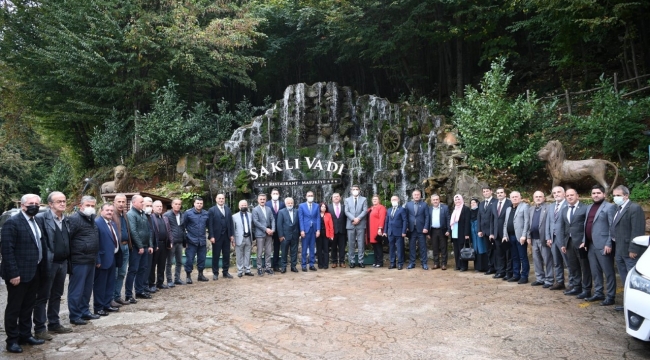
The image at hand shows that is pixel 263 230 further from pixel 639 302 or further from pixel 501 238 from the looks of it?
pixel 639 302

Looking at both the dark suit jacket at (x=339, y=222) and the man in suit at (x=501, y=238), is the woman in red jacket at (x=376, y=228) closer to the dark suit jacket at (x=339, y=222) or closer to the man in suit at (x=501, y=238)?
the dark suit jacket at (x=339, y=222)

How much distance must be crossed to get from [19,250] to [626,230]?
22.8ft

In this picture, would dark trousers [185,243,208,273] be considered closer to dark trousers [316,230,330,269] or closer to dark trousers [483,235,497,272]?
dark trousers [316,230,330,269]

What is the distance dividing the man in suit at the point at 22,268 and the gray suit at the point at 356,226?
617 cm

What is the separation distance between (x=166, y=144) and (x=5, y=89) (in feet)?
29.3

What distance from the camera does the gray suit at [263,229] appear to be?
349 inches

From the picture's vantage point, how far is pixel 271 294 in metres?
6.82

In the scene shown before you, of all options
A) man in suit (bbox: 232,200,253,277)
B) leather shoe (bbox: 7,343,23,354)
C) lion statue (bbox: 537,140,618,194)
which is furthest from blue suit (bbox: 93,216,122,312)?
lion statue (bbox: 537,140,618,194)

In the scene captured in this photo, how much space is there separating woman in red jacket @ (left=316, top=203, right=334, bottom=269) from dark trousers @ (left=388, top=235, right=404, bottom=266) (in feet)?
4.45

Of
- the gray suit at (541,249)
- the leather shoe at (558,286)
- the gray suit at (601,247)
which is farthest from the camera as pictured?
the gray suit at (541,249)

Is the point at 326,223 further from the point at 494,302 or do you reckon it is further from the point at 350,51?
the point at 350,51

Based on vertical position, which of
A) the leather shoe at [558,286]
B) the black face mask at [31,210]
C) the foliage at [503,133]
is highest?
the foliage at [503,133]

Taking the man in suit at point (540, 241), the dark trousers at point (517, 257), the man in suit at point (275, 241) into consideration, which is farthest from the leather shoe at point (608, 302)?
the man in suit at point (275, 241)

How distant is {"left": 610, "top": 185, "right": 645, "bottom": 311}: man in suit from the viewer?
5.22 metres
